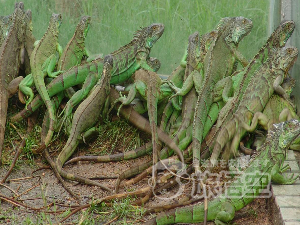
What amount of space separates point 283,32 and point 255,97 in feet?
3.34

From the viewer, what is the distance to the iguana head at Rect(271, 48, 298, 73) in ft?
20.4

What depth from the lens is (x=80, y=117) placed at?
610 cm

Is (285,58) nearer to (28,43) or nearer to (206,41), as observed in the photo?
(206,41)

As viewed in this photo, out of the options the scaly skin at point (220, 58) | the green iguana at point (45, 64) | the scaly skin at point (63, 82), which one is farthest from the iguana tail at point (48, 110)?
the scaly skin at point (220, 58)

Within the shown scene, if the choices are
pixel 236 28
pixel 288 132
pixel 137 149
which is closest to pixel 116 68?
pixel 137 149

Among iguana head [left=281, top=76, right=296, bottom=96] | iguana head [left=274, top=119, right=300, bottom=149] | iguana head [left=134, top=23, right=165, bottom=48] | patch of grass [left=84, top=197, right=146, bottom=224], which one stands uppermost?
iguana head [left=134, top=23, right=165, bottom=48]

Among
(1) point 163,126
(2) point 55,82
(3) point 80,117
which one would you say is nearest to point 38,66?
(2) point 55,82

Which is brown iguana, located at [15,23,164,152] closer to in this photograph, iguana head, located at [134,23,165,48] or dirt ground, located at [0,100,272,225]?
iguana head, located at [134,23,165,48]

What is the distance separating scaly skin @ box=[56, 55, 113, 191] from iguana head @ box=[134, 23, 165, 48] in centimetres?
69

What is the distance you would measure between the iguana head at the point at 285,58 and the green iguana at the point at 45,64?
280 centimetres

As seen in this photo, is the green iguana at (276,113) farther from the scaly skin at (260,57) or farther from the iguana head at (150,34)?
the iguana head at (150,34)

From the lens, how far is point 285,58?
6.23 metres

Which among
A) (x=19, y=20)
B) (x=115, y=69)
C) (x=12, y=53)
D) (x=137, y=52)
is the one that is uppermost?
(x=19, y=20)

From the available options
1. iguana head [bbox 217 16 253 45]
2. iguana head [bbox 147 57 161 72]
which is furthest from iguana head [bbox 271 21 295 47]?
iguana head [bbox 147 57 161 72]
